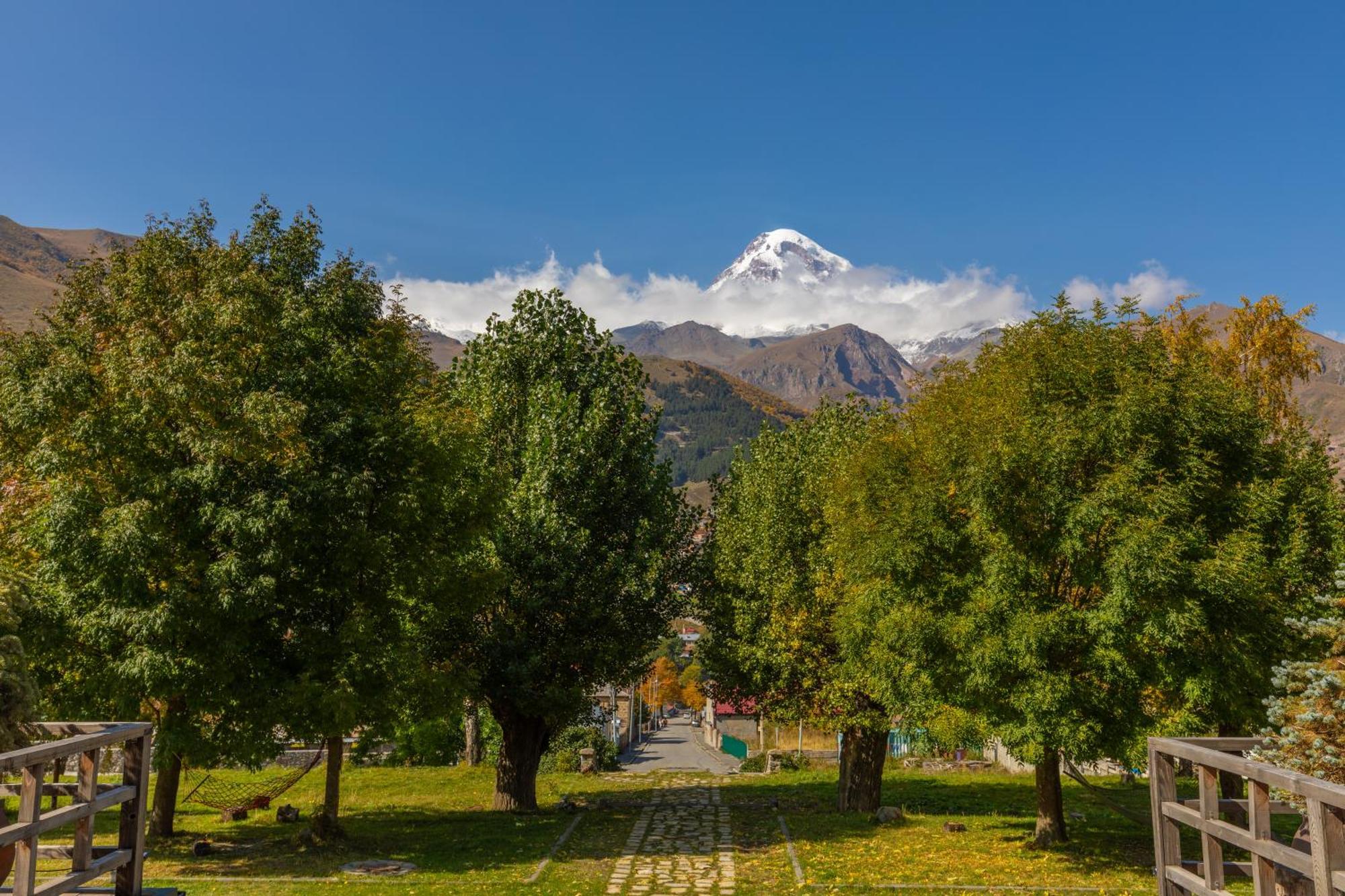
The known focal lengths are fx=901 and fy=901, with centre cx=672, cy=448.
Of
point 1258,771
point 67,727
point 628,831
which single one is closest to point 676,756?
point 628,831

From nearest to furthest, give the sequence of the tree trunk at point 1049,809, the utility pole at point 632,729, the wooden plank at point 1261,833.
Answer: the wooden plank at point 1261,833, the tree trunk at point 1049,809, the utility pole at point 632,729

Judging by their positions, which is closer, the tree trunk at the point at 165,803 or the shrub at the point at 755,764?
the tree trunk at the point at 165,803

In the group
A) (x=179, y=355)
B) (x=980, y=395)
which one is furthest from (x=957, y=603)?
(x=179, y=355)

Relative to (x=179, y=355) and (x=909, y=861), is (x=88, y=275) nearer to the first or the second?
(x=179, y=355)

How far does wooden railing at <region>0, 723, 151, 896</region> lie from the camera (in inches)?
318

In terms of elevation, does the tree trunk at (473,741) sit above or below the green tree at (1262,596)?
below

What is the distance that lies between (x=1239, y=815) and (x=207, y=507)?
17.2 metres

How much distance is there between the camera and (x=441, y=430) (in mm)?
20891

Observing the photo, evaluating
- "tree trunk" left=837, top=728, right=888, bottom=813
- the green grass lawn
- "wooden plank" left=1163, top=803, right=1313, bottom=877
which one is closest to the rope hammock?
the green grass lawn

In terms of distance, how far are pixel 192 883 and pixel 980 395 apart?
17.9m

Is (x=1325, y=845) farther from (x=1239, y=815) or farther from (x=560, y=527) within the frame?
(x=560, y=527)

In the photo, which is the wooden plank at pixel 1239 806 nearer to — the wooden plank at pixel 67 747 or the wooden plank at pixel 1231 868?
the wooden plank at pixel 1231 868

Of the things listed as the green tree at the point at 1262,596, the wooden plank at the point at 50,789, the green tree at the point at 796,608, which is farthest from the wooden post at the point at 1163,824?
the green tree at the point at 796,608

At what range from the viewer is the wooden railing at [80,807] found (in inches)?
318
